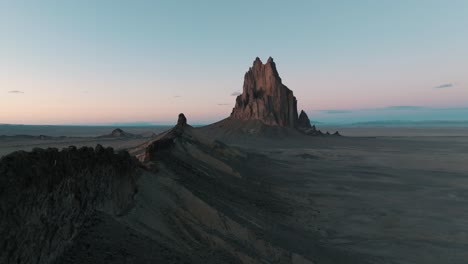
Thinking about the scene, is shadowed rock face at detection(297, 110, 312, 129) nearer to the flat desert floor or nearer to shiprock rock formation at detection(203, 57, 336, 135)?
shiprock rock formation at detection(203, 57, 336, 135)

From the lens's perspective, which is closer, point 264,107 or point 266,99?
point 264,107

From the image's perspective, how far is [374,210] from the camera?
23.0m

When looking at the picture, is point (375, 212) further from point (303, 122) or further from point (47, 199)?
point (303, 122)

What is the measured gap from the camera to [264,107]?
101m

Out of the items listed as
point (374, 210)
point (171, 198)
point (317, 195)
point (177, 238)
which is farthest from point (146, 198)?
point (317, 195)

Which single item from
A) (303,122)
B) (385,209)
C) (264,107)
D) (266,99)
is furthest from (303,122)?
(385,209)

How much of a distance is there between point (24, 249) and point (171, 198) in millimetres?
7549

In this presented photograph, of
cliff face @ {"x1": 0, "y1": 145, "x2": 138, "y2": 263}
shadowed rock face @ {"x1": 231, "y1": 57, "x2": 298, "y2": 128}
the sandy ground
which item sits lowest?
the sandy ground

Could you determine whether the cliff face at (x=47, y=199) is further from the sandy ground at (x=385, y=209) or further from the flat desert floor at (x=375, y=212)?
the sandy ground at (x=385, y=209)

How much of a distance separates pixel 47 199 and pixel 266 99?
317 feet

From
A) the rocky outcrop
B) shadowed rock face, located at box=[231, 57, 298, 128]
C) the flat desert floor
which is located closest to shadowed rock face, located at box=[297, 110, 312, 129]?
the rocky outcrop

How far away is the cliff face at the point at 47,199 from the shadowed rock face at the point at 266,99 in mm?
89700

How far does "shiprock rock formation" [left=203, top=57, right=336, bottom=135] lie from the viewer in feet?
318

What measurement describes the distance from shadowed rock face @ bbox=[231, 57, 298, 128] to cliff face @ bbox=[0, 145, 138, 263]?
89.7 meters
